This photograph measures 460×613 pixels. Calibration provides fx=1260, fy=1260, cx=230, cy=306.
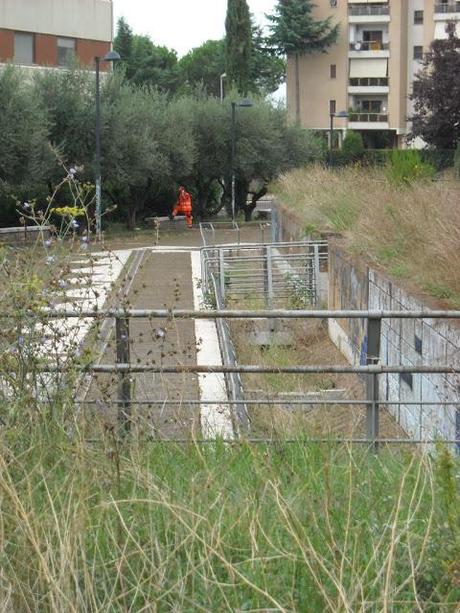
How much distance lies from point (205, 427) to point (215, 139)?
47.7m

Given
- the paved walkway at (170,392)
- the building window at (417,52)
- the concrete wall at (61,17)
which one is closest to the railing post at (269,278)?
the paved walkway at (170,392)

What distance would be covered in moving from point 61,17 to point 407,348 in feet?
152

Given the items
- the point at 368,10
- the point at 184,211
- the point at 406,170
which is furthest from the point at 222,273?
the point at 368,10

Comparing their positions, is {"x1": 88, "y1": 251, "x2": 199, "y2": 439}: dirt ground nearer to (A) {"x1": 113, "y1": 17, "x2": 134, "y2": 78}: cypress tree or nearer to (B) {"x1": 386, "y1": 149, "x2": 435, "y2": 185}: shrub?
(B) {"x1": 386, "y1": 149, "x2": 435, "y2": 185}: shrub

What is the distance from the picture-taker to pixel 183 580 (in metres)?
4.15

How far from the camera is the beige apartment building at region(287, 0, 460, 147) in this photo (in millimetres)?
86125

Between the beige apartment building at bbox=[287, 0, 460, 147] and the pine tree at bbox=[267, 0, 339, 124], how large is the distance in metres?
1.06

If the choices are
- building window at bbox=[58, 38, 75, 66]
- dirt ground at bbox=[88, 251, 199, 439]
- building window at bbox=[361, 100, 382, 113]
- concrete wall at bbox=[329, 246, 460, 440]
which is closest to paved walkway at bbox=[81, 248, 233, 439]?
dirt ground at bbox=[88, 251, 199, 439]

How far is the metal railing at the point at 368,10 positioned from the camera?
86125mm

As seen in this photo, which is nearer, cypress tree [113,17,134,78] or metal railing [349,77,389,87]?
metal railing [349,77,389,87]

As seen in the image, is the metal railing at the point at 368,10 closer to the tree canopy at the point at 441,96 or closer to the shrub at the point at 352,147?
the shrub at the point at 352,147

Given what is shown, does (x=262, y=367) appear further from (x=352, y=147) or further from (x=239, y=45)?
(x=239, y=45)

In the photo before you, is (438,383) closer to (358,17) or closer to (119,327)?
(119,327)

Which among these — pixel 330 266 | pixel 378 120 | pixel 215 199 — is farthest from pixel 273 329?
pixel 378 120
